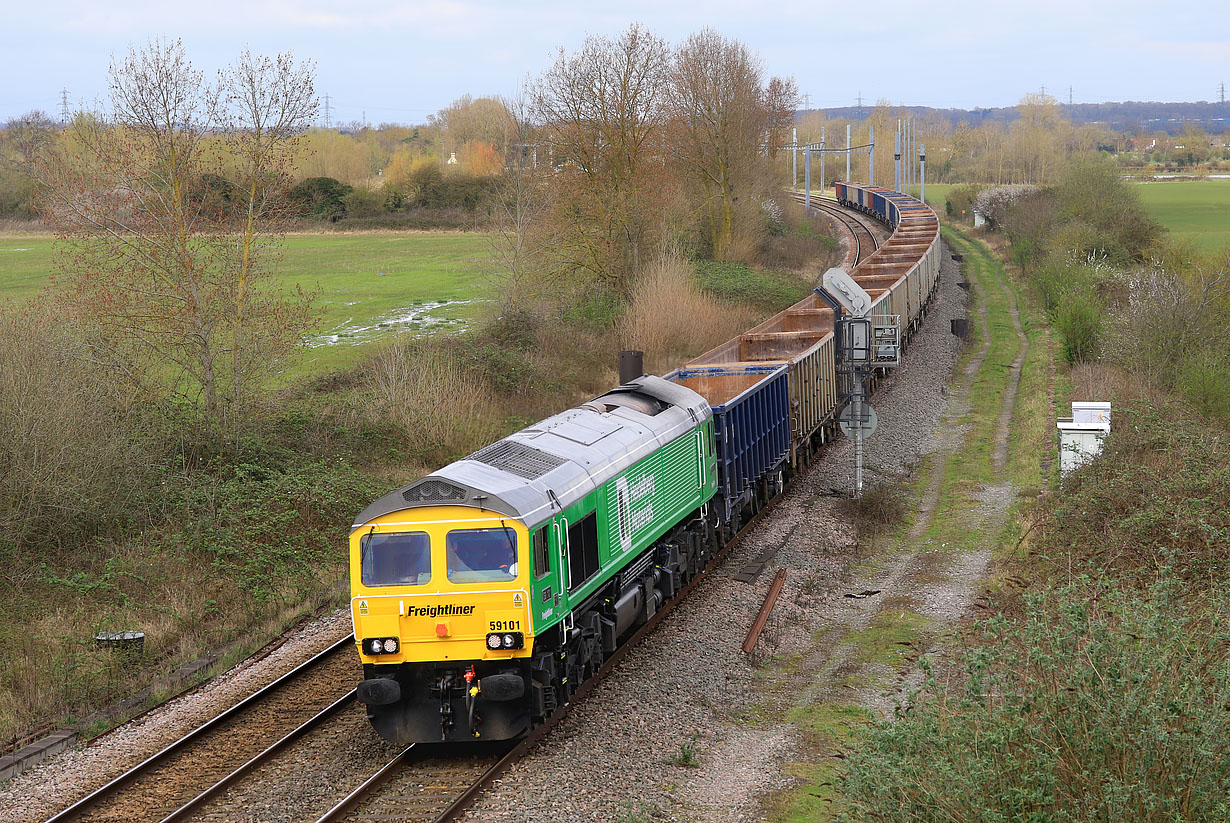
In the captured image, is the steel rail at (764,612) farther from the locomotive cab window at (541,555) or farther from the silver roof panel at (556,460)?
the locomotive cab window at (541,555)

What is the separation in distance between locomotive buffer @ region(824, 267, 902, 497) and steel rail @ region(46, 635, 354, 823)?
11.1m

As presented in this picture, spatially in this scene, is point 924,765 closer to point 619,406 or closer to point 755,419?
point 619,406

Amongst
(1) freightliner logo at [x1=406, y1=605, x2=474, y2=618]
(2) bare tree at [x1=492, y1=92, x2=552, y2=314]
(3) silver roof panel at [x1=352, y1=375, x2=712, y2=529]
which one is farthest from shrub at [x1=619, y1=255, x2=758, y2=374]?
(1) freightliner logo at [x1=406, y1=605, x2=474, y2=618]

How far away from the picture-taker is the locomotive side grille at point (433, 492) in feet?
36.0

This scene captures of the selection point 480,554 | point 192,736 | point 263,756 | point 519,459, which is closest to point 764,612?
point 519,459

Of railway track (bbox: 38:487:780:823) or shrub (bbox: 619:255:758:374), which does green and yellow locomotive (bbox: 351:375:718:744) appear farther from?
shrub (bbox: 619:255:758:374)

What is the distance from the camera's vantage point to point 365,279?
181ft

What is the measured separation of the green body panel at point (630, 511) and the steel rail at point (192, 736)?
4.35 m

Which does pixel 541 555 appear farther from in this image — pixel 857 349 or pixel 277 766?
pixel 857 349

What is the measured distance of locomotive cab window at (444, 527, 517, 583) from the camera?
1092 cm

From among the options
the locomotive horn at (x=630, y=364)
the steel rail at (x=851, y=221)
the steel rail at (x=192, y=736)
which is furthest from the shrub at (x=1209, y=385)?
the steel rail at (x=851, y=221)

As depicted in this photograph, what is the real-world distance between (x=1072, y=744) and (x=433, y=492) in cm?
645

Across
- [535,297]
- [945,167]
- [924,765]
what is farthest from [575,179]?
[945,167]

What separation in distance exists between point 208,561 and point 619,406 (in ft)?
24.7
